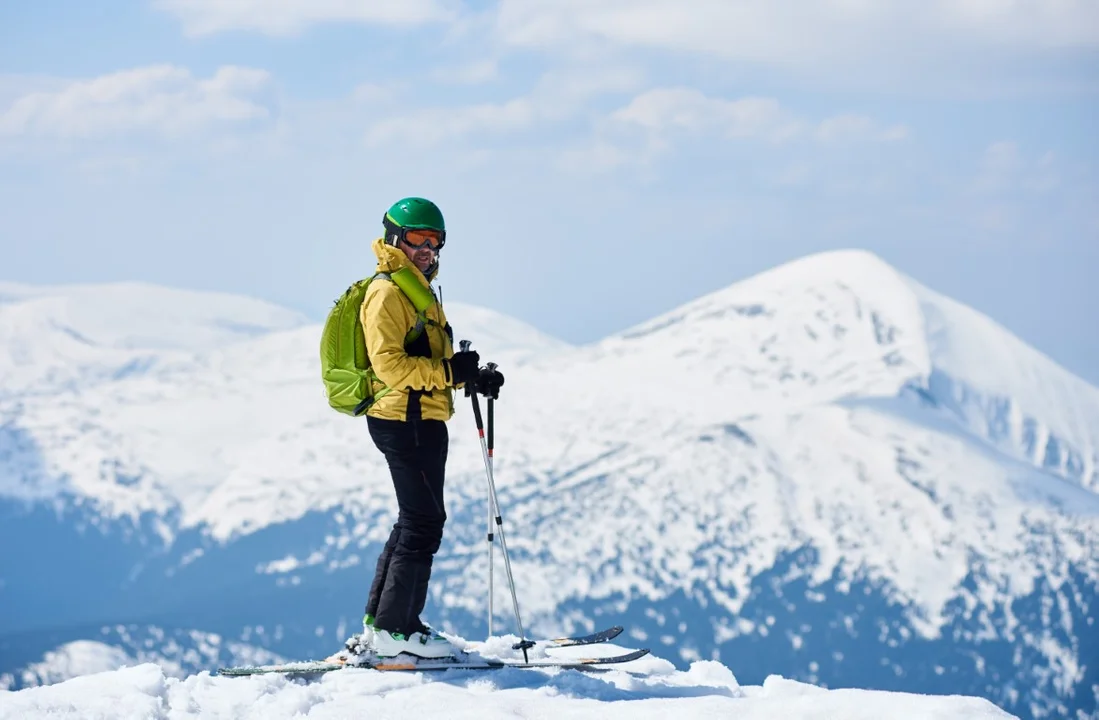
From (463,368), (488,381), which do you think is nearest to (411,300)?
(463,368)

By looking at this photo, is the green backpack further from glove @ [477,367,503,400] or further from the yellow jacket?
glove @ [477,367,503,400]

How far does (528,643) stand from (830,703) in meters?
3.96

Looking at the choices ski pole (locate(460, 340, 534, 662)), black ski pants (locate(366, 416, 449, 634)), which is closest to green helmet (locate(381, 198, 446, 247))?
ski pole (locate(460, 340, 534, 662))

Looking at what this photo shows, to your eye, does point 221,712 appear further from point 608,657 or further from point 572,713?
point 608,657

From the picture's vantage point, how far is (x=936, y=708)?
8.36 metres

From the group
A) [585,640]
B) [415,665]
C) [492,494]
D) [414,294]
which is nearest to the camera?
[414,294]

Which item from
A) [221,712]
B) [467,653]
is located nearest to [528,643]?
[467,653]

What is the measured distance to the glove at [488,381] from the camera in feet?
34.8

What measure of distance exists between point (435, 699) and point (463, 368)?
2.89 metres

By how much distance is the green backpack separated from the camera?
34.0 ft

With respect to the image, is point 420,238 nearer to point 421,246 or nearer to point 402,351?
point 421,246

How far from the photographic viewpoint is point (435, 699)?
31.8 feet

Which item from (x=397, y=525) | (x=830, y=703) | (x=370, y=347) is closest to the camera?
(x=830, y=703)

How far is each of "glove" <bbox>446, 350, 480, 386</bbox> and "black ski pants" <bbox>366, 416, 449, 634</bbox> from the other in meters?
0.53
